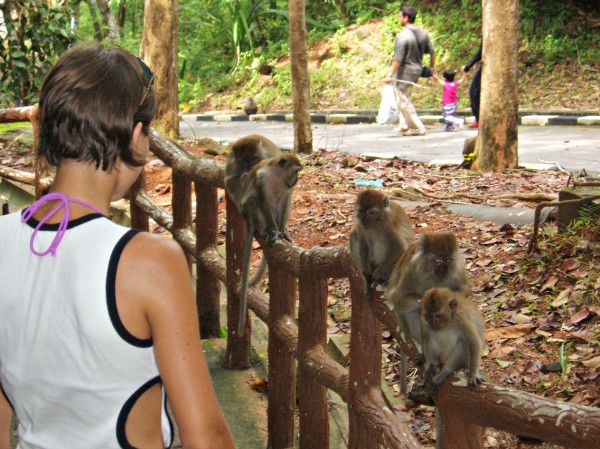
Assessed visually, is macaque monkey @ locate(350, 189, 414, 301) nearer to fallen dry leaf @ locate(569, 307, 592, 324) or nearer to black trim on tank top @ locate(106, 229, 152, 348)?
fallen dry leaf @ locate(569, 307, 592, 324)

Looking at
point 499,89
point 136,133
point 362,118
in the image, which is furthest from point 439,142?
point 136,133

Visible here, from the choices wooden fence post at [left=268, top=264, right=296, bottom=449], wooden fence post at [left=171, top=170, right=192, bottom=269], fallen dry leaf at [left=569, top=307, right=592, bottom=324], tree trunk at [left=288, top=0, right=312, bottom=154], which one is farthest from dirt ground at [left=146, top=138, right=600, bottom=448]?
tree trunk at [left=288, top=0, right=312, bottom=154]

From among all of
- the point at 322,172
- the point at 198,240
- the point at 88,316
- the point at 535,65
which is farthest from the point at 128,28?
the point at 88,316

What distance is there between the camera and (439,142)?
43.8 ft

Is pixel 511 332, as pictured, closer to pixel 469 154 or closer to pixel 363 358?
pixel 363 358

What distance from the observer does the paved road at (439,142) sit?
35.5 ft

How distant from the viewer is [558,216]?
569cm

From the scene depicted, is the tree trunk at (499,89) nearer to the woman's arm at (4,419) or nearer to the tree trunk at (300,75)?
the tree trunk at (300,75)

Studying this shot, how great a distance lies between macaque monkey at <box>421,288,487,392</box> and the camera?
242 cm

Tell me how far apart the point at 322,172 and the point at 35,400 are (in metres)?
8.19

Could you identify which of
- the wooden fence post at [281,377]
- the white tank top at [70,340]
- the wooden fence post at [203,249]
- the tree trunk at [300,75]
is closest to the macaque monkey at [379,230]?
the wooden fence post at [281,377]

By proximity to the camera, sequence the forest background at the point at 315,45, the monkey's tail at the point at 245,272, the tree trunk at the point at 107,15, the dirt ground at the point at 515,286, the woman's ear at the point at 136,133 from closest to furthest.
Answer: the woman's ear at the point at 136,133
the dirt ground at the point at 515,286
the monkey's tail at the point at 245,272
the forest background at the point at 315,45
the tree trunk at the point at 107,15

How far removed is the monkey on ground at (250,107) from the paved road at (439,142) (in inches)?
141

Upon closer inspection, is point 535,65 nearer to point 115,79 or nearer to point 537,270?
point 537,270
